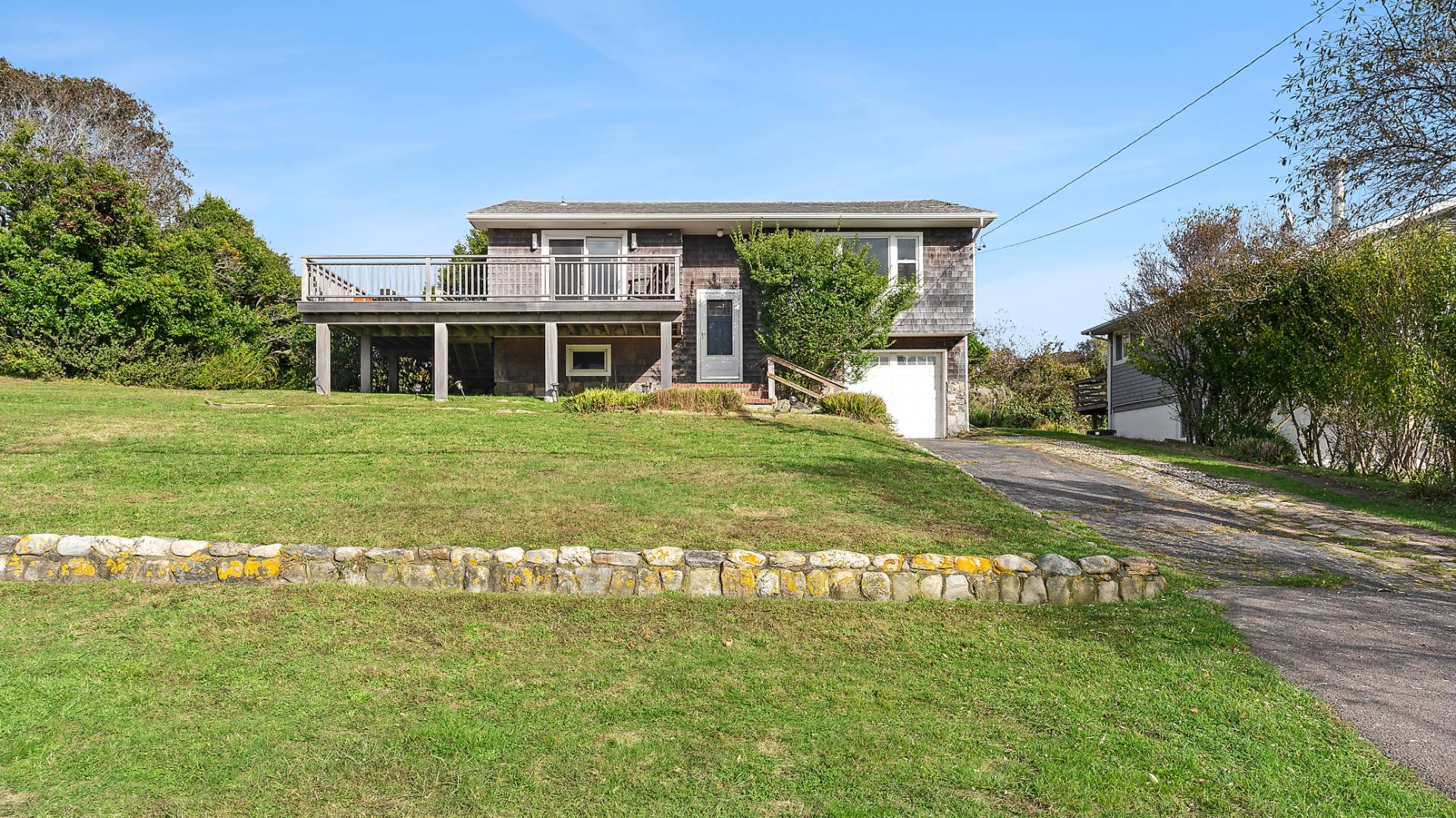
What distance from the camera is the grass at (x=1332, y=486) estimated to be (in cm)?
1109

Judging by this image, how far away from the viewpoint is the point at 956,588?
7.14 m

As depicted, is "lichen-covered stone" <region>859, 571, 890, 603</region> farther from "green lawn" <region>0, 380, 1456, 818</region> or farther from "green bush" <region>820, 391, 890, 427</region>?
"green bush" <region>820, 391, 890, 427</region>

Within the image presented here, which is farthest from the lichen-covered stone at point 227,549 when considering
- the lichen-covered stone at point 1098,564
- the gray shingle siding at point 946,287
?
the gray shingle siding at point 946,287

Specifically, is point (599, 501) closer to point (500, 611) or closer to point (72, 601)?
point (500, 611)

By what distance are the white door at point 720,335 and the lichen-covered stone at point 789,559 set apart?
43.1 feet

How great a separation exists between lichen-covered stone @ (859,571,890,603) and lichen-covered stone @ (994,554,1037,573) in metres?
Answer: 0.94

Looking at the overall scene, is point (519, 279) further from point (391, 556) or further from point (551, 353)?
point (391, 556)

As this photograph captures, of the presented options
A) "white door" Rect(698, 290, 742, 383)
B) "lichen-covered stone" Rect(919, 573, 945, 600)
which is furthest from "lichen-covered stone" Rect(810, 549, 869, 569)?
"white door" Rect(698, 290, 742, 383)

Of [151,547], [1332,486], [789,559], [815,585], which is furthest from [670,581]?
[1332,486]

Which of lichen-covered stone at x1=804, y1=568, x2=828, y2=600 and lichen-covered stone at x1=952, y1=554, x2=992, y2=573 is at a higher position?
lichen-covered stone at x1=952, y1=554, x2=992, y2=573

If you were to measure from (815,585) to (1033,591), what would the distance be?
70.6 inches

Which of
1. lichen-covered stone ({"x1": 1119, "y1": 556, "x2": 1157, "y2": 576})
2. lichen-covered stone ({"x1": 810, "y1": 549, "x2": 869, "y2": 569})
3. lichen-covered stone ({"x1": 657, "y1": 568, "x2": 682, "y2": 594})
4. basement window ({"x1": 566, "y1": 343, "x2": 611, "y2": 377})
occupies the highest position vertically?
basement window ({"x1": 566, "y1": 343, "x2": 611, "y2": 377})

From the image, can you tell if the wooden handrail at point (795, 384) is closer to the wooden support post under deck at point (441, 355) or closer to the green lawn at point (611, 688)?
the wooden support post under deck at point (441, 355)

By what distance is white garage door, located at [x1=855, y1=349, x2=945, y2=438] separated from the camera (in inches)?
802
